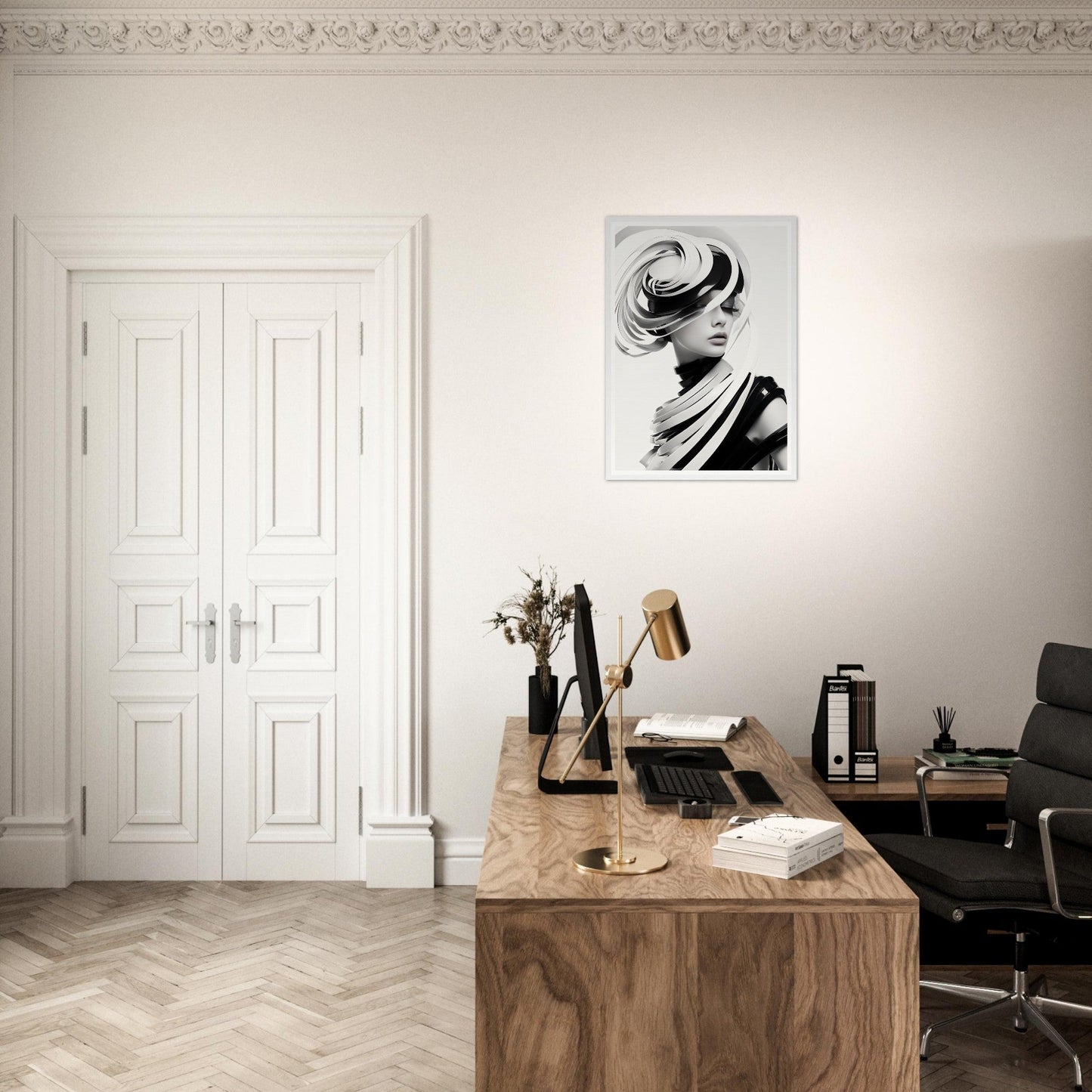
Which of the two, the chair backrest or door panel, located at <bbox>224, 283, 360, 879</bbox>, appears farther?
door panel, located at <bbox>224, 283, 360, 879</bbox>

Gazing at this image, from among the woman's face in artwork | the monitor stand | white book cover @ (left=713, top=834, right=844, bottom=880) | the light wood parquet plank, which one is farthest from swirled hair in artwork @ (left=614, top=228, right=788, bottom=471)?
white book cover @ (left=713, top=834, right=844, bottom=880)

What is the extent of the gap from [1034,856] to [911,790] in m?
0.50

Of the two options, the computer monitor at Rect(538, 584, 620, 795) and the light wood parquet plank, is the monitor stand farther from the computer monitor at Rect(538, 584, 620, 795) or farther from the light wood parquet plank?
the light wood parquet plank

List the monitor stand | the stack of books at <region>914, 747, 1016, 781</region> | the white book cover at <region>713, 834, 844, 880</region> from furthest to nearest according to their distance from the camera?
1. the stack of books at <region>914, 747, 1016, 781</region>
2. the monitor stand
3. the white book cover at <region>713, 834, 844, 880</region>

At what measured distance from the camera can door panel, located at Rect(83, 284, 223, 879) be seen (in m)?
4.00

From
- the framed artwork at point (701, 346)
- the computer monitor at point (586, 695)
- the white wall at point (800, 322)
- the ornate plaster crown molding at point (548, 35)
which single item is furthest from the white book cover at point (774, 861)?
the ornate plaster crown molding at point (548, 35)

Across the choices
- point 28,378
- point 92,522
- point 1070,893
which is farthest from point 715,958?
point 28,378

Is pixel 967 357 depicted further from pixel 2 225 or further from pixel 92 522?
pixel 2 225

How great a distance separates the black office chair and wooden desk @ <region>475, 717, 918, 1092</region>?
95cm

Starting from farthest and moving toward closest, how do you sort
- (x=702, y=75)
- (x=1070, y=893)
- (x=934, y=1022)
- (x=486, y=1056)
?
(x=702, y=75), (x=934, y=1022), (x=1070, y=893), (x=486, y=1056)

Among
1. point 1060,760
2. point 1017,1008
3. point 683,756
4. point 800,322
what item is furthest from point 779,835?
point 800,322

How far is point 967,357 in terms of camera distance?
392cm

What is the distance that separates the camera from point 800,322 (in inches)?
154

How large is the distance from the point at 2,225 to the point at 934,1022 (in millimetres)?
4342
